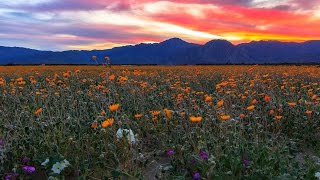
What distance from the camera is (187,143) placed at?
5.89 metres

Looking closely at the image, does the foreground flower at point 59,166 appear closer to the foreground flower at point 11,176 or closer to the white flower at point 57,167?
the white flower at point 57,167

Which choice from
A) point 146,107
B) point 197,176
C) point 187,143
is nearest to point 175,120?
point 187,143

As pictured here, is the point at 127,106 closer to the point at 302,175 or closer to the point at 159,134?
the point at 159,134

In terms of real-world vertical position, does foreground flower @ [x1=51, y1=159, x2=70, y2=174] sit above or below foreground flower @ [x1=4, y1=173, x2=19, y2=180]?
above

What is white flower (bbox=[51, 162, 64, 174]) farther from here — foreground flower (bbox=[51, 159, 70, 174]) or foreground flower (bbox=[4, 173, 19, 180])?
foreground flower (bbox=[4, 173, 19, 180])

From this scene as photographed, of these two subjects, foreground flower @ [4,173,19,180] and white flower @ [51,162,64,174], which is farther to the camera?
white flower @ [51,162,64,174]

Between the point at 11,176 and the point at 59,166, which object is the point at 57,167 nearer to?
the point at 59,166

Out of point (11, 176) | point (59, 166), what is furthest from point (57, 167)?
point (11, 176)

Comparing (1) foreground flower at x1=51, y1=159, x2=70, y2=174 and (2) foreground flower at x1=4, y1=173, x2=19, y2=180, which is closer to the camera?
(2) foreground flower at x1=4, y1=173, x2=19, y2=180

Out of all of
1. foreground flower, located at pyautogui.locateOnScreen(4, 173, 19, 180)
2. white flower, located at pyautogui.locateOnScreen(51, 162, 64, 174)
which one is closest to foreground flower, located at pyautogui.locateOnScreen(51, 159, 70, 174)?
white flower, located at pyautogui.locateOnScreen(51, 162, 64, 174)

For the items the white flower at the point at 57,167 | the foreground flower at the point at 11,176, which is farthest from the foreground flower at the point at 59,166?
the foreground flower at the point at 11,176

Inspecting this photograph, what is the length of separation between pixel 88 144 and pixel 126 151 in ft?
3.33

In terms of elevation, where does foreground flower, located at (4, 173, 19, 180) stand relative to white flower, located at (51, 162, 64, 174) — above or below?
below

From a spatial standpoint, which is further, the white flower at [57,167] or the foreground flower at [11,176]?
the white flower at [57,167]
